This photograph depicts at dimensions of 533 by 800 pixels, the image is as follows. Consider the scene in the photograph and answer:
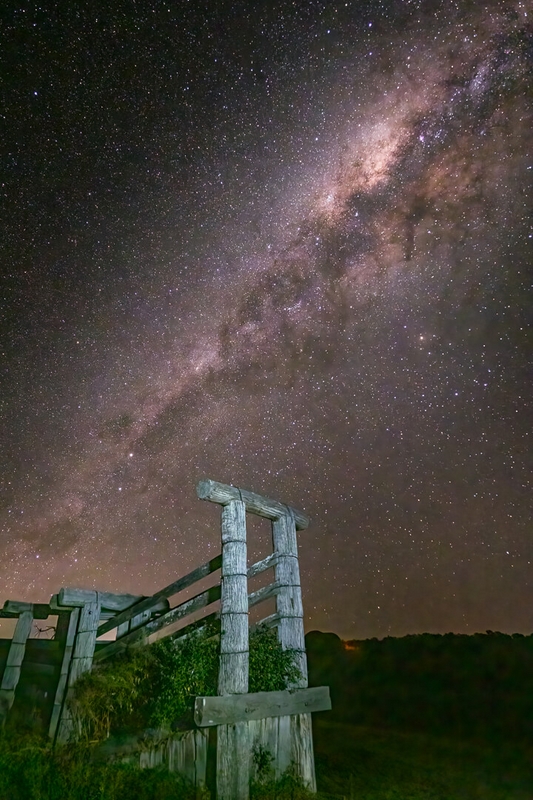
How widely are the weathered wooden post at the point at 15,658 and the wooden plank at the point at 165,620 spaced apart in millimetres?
2526

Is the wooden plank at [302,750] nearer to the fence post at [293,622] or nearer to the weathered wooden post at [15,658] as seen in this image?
the fence post at [293,622]

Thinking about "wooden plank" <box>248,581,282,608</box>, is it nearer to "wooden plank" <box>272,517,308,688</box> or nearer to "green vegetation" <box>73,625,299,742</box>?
"wooden plank" <box>272,517,308,688</box>

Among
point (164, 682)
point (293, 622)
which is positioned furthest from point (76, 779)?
point (293, 622)

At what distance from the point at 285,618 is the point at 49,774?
3355 millimetres

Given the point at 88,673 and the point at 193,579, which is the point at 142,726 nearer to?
the point at 88,673

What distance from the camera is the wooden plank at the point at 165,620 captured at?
7.15 metres

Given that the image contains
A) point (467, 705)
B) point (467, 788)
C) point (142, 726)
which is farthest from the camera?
point (467, 705)

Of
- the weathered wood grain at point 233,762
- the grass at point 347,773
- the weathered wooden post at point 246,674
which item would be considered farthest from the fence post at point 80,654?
the weathered wooden post at point 246,674

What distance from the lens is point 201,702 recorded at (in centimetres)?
587

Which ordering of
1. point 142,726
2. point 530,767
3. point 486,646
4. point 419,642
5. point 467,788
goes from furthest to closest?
point 419,642 → point 486,646 → point 530,767 → point 467,788 → point 142,726

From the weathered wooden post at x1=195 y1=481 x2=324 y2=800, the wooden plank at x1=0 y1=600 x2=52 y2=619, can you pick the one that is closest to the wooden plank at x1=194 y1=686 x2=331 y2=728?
the weathered wooden post at x1=195 y1=481 x2=324 y2=800

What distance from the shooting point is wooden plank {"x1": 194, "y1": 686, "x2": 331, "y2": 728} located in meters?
5.86

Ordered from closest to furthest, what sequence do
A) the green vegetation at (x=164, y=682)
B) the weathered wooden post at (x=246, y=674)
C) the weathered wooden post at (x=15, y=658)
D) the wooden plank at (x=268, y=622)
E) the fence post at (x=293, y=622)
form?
1. the weathered wooden post at (x=246, y=674)
2. the green vegetation at (x=164, y=682)
3. the fence post at (x=293, y=622)
4. the wooden plank at (x=268, y=622)
5. the weathered wooden post at (x=15, y=658)

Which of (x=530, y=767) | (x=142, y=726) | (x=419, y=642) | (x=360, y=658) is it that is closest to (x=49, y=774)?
(x=142, y=726)
